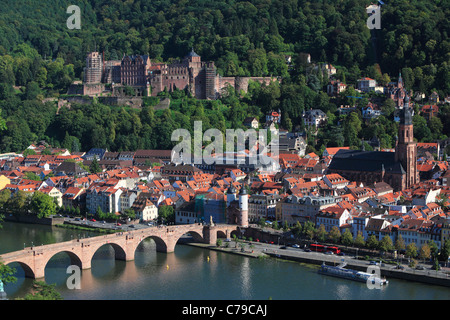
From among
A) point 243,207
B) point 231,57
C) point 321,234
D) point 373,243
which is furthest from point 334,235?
point 231,57

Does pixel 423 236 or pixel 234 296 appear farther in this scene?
pixel 423 236

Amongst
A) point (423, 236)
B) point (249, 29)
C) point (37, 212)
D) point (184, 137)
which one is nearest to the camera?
point (423, 236)

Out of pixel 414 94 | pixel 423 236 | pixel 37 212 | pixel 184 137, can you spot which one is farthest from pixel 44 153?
pixel 423 236

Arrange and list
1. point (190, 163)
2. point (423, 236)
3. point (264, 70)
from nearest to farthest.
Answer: point (423, 236), point (190, 163), point (264, 70)

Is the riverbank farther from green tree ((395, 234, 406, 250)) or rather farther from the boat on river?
green tree ((395, 234, 406, 250))

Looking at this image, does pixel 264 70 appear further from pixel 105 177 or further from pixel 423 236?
pixel 423 236

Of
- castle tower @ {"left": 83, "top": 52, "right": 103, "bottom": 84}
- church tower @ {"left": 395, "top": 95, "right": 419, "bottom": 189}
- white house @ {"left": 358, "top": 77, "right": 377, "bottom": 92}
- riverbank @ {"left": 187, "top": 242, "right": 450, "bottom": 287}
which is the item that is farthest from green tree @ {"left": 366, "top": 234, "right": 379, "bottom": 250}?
castle tower @ {"left": 83, "top": 52, "right": 103, "bottom": 84}

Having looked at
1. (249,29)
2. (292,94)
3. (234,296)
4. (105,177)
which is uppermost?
(249,29)
